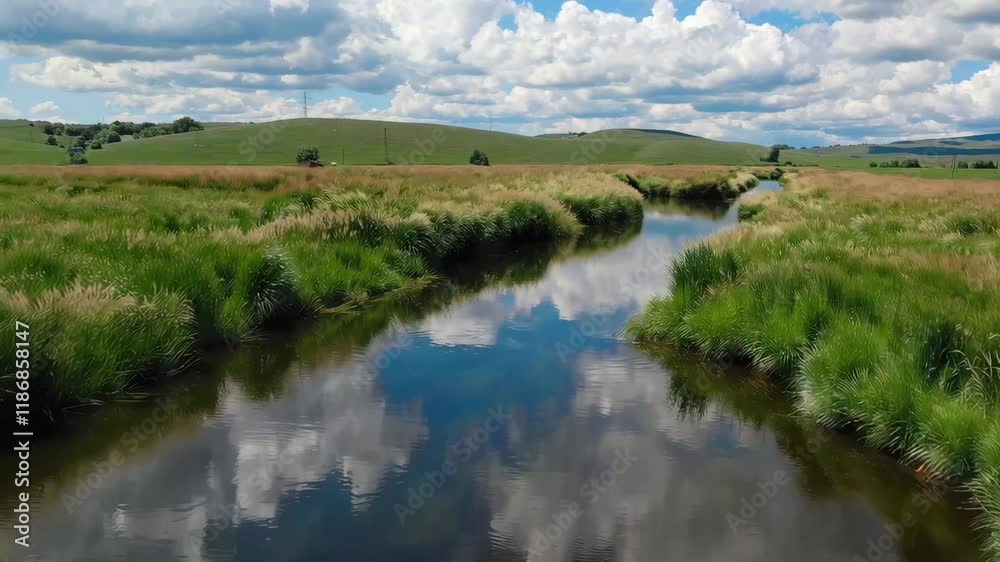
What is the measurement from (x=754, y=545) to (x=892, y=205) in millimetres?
21873

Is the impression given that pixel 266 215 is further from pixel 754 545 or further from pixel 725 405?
pixel 754 545

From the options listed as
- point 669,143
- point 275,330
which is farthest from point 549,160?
point 275,330

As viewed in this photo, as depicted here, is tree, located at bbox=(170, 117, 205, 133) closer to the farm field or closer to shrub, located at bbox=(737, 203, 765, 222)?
the farm field

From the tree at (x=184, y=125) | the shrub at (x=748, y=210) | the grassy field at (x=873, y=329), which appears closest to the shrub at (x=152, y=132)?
the tree at (x=184, y=125)

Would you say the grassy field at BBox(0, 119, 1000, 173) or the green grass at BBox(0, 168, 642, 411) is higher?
the grassy field at BBox(0, 119, 1000, 173)

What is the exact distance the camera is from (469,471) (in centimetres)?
673

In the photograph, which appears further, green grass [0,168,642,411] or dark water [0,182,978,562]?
green grass [0,168,642,411]

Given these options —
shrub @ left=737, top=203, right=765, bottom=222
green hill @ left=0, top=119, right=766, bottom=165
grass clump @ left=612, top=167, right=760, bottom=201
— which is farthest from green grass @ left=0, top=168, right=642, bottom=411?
green hill @ left=0, top=119, right=766, bottom=165

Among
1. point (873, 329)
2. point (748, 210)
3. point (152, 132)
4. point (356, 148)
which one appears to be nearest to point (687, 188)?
point (748, 210)

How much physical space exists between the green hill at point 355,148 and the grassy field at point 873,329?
10169cm

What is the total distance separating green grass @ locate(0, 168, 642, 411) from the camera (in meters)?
7.96

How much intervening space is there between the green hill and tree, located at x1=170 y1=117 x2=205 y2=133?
1496 centimetres

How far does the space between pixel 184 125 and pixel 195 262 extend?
16878 centimetres

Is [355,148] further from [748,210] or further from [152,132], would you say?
[748,210]
